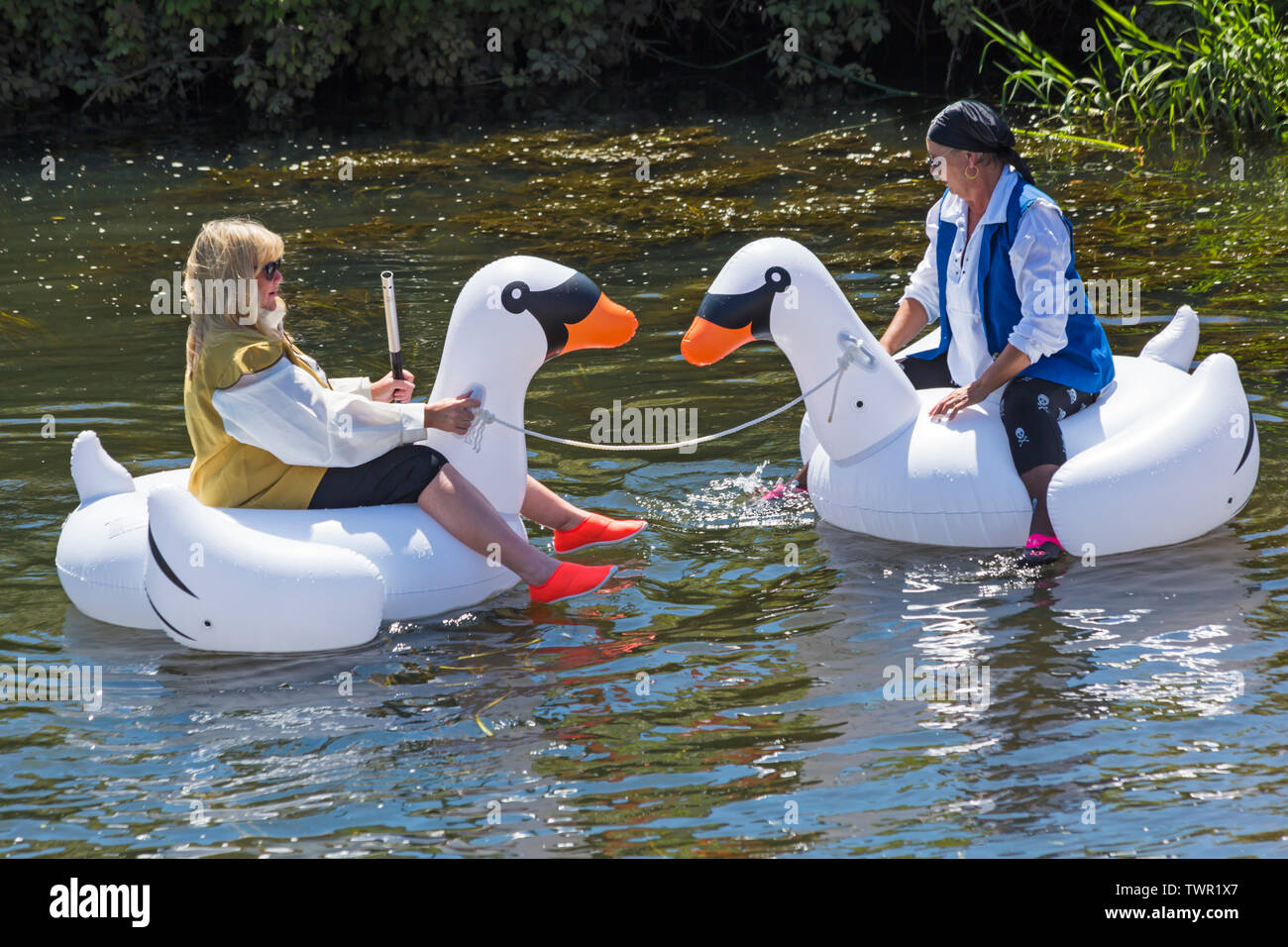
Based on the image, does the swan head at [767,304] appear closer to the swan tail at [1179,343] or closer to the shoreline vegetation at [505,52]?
the swan tail at [1179,343]

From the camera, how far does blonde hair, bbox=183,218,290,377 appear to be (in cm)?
Answer: 478

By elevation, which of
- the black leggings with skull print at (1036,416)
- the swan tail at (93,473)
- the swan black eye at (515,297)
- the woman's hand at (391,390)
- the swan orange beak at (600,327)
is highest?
the swan black eye at (515,297)

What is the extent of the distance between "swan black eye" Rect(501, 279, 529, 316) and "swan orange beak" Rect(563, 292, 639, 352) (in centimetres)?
17

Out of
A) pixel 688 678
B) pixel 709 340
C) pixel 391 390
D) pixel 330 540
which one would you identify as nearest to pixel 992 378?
pixel 709 340

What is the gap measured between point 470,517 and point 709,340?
1.11 meters

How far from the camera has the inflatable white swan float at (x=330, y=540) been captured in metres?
4.75

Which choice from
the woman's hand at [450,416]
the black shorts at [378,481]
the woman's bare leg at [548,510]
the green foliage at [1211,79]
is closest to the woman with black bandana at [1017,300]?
the woman's bare leg at [548,510]

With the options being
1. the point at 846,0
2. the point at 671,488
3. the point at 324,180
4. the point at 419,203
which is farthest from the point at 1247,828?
the point at 846,0

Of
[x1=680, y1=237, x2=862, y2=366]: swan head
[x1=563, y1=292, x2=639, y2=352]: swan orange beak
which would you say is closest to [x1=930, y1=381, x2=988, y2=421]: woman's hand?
[x1=680, y1=237, x2=862, y2=366]: swan head

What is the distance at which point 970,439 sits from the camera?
5406 mm

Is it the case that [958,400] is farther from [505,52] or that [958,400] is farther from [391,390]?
[505,52]

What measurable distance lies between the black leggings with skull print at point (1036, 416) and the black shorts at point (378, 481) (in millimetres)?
1987

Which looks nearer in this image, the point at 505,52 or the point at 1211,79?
the point at 1211,79

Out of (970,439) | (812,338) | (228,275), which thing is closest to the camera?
(228,275)
